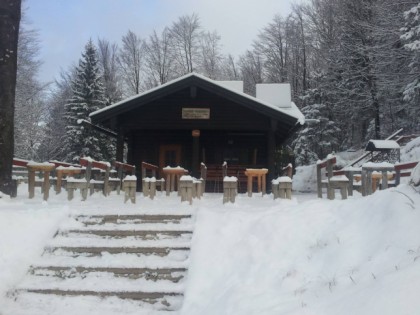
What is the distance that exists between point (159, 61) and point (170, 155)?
28.6m

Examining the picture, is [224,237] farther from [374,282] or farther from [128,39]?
[128,39]

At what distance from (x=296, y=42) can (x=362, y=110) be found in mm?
13970

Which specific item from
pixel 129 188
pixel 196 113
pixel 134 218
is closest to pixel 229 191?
pixel 129 188

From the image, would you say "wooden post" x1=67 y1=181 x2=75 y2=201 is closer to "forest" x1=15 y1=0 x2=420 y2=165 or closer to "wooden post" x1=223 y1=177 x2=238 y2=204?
"wooden post" x1=223 y1=177 x2=238 y2=204

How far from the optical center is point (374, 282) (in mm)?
3797

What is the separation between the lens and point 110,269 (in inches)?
239

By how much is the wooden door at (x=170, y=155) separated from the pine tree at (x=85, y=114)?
1434 cm

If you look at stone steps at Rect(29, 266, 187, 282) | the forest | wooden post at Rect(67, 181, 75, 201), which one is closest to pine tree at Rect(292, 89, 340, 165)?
the forest

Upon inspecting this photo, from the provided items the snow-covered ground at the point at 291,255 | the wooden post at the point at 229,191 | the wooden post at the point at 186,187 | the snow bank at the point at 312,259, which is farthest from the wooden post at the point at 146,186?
the snow bank at the point at 312,259

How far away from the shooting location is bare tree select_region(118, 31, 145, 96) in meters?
44.5

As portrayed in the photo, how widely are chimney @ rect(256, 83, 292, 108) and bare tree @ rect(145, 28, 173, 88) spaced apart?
77.4 feet

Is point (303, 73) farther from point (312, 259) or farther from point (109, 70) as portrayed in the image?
point (312, 259)

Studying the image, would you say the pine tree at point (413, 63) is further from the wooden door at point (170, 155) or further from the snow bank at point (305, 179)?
the wooden door at point (170, 155)

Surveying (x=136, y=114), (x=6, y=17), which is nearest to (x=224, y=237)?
(x=6, y=17)
